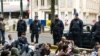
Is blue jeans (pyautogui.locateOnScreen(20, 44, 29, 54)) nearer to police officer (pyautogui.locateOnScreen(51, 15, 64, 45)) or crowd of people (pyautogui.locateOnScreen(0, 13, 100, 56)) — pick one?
crowd of people (pyautogui.locateOnScreen(0, 13, 100, 56))

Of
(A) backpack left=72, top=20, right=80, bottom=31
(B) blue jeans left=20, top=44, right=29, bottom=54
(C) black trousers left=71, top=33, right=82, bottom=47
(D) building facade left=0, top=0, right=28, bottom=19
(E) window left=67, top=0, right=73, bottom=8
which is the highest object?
(A) backpack left=72, top=20, right=80, bottom=31

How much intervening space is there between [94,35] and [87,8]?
52.8m

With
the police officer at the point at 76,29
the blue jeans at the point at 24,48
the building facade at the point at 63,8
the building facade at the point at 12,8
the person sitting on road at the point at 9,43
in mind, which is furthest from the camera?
the building facade at the point at 12,8

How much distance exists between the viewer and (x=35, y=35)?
85.4ft

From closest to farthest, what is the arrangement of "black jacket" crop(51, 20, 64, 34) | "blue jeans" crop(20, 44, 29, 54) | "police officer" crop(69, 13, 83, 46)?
"blue jeans" crop(20, 44, 29, 54), "police officer" crop(69, 13, 83, 46), "black jacket" crop(51, 20, 64, 34)

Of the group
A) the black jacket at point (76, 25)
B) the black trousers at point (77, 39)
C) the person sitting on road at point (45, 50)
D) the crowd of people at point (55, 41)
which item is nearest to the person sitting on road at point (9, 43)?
the crowd of people at point (55, 41)

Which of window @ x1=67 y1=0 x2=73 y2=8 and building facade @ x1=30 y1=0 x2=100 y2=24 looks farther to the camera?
window @ x1=67 y1=0 x2=73 y2=8

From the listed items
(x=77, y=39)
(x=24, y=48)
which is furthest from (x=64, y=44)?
(x=77, y=39)

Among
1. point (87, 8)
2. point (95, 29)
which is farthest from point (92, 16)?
point (95, 29)

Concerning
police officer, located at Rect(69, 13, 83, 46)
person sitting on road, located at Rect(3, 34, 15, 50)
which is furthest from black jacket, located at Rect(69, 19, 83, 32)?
person sitting on road, located at Rect(3, 34, 15, 50)

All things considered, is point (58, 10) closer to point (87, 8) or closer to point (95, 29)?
point (87, 8)

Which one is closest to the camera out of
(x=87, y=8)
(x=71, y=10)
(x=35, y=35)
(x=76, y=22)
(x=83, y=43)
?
(x=76, y=22)

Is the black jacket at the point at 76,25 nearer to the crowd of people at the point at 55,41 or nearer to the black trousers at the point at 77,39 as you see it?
the crowd of people at the point at 55,41

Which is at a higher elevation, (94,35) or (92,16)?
(94,35)
